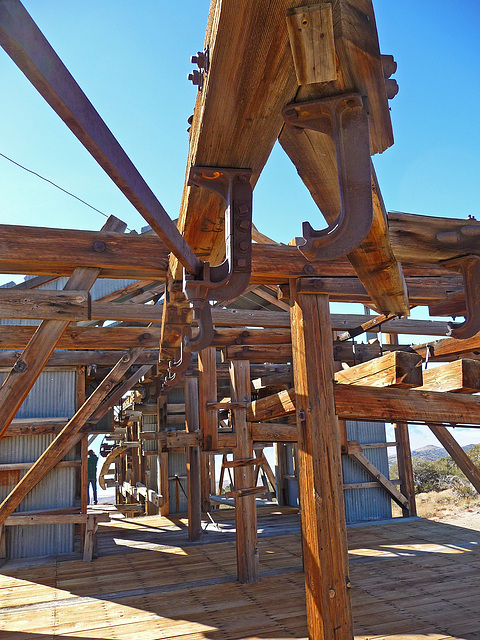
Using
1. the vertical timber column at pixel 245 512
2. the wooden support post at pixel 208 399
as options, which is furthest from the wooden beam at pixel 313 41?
the wooden support post at pixel 208 399

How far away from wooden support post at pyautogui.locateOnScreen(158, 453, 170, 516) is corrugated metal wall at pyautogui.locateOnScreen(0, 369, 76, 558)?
3616mm

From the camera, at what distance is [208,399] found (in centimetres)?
704

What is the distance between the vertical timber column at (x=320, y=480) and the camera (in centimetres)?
318

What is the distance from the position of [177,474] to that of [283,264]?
975 centimetres

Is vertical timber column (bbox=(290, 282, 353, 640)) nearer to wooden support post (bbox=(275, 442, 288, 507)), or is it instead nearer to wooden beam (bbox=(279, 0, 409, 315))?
wooden beam (bbox=(279, 0, 409, 315))

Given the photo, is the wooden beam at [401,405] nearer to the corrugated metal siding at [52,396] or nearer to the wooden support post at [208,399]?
the wooden support post at [208,399]

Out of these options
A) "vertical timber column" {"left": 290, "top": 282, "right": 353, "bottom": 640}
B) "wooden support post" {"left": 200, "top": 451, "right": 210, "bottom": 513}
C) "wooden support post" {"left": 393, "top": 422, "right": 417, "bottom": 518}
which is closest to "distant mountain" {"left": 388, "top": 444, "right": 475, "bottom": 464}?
"wooden support post" {"left": 200, "top": 451, "right": 210, "bottom": 513}

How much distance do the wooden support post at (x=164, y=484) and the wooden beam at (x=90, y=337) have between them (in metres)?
6.04

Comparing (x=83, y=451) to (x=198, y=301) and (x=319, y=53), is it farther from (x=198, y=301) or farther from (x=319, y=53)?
(x=319, y=53)

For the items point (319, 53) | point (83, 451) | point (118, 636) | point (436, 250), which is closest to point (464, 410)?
point (436, 250)

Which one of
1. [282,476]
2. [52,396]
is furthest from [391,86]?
[282,476]

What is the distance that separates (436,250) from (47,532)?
775cm

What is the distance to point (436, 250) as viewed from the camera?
302 cm

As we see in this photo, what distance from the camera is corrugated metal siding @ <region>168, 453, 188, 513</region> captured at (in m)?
12.4
